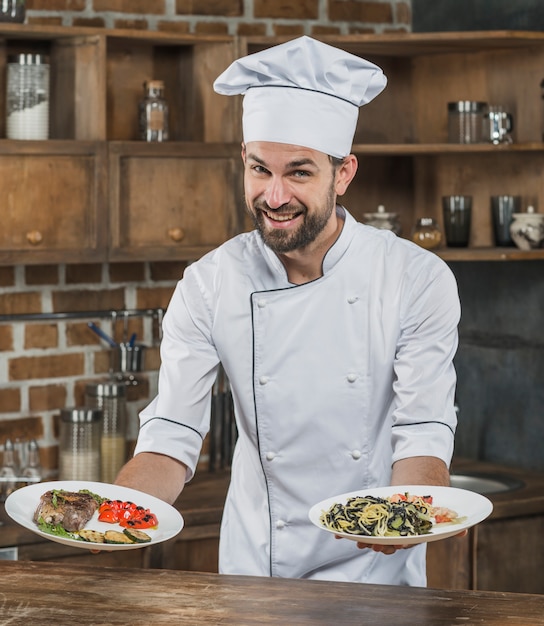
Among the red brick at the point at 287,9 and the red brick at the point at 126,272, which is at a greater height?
the red brick at the point at 287,9

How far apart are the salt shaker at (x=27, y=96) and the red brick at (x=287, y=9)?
0.80 m

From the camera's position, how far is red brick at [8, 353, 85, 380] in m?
3.47

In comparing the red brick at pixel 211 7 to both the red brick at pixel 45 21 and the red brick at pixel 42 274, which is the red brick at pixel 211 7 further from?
the red brick at pixel 42 274

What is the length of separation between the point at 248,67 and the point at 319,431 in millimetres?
698

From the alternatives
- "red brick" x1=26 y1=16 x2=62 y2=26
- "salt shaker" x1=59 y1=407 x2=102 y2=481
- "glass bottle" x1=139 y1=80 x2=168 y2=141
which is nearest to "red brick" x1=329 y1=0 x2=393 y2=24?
"glass bottle" x1=139 y1=80 x2=168 y2=141

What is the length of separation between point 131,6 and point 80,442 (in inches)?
51.5

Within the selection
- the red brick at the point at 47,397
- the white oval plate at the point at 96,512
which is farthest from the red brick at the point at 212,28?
the white oval plate at the point at 96,512

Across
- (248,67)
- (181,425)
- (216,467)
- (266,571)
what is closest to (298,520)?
(266,571)

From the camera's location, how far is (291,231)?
83.7 inches

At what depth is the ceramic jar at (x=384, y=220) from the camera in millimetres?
3602

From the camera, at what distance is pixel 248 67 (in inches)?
87.4

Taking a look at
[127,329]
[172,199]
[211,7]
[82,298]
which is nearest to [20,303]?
[82,298]

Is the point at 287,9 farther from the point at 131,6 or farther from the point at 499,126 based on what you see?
the point at 499,126

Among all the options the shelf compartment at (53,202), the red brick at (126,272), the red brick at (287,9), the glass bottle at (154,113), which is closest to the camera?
the shelf compartment at (53,202)
